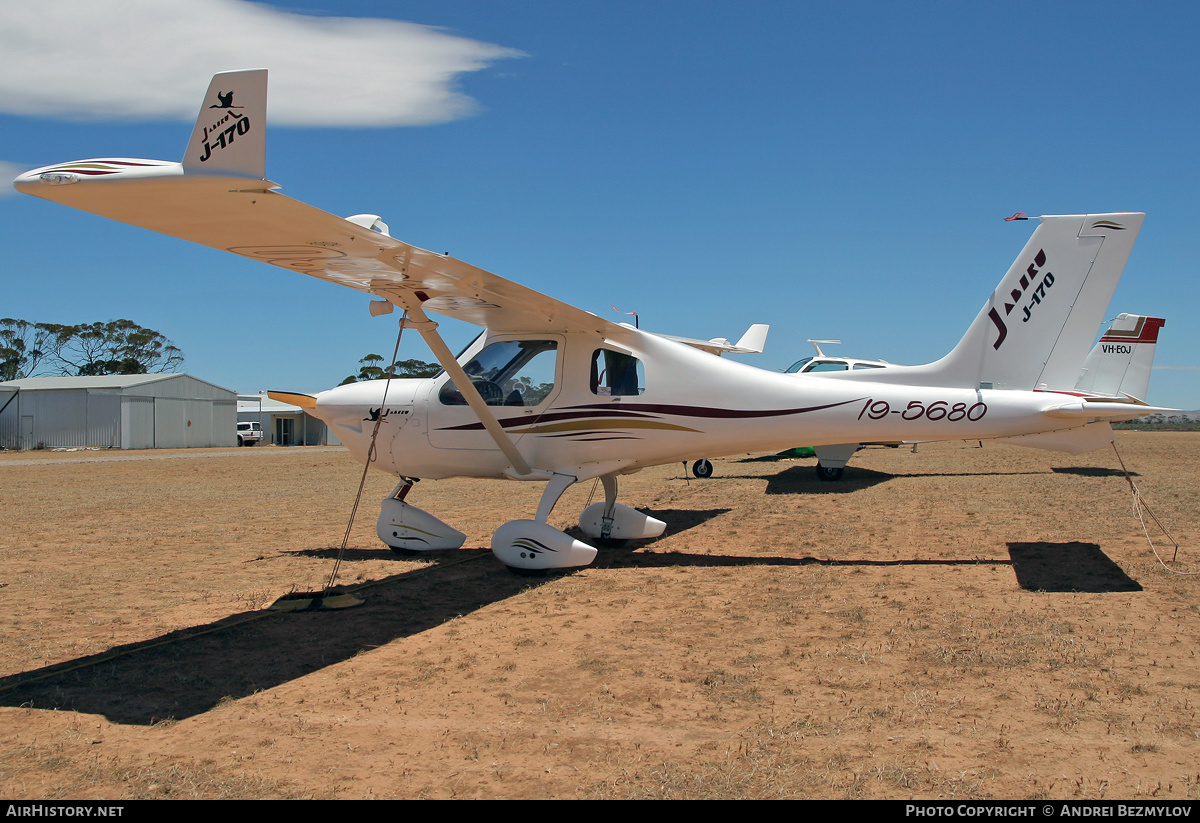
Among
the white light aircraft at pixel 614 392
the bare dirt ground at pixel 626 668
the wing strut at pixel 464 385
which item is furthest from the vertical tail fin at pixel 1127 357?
the wing strut at pixel 464 385

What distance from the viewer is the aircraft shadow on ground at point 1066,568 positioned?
6.89m

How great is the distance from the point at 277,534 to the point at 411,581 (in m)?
3.99

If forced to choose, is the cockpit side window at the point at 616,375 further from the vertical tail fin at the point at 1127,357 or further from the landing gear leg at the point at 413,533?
the vertical tail fin at the point at 1127,357

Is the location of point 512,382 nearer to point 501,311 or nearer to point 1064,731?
point 501,311

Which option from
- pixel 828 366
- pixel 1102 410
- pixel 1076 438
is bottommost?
pixel 1076 438

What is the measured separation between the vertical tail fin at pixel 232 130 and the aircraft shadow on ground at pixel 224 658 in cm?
295

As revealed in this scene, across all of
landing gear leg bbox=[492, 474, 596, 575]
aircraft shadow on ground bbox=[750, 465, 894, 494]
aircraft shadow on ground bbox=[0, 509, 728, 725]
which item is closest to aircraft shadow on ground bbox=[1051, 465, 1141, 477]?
aircraft shadow on ground bbox=[750, 465, 894, 494]

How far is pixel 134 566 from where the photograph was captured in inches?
335

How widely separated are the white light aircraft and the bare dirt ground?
1.10m

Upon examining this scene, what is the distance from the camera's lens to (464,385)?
8.02 metres

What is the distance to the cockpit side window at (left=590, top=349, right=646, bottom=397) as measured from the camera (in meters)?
8.71

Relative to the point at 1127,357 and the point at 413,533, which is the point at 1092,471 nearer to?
the point at 1127,357

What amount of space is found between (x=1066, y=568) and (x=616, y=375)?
4792mm

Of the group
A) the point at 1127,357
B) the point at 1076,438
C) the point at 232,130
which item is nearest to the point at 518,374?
the point at 232,130
